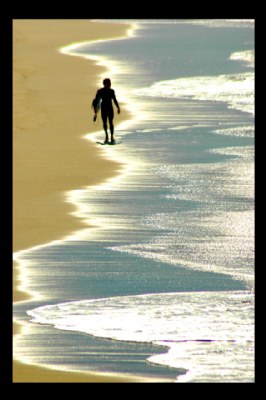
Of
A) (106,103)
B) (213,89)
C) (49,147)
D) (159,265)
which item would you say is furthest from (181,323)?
(213,89)

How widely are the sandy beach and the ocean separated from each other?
0.26 meters

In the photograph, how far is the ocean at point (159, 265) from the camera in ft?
39.8

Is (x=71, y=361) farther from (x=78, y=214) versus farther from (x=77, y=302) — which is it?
(x=78, y=214)

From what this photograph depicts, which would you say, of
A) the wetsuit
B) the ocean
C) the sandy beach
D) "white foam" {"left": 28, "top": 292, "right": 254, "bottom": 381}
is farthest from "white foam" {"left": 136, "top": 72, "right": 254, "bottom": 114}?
"white foam" {"left": 28, "top": 292, "right": 254, "bottom": 381}

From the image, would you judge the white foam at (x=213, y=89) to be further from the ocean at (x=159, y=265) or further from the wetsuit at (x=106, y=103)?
the wetsuit at (x=106, y=103)

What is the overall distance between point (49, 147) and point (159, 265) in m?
8.15

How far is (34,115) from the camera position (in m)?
26.3

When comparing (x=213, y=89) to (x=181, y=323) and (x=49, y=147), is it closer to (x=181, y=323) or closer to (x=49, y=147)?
(x=49, y=147)

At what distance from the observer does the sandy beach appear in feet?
53.7

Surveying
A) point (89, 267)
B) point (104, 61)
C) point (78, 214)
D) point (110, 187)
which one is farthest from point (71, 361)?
point (104, 61)

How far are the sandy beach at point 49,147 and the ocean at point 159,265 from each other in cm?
26

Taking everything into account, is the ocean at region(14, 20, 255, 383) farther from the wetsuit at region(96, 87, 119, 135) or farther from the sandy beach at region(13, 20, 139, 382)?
the wetsuit at region(96, 87, 119, 135)
